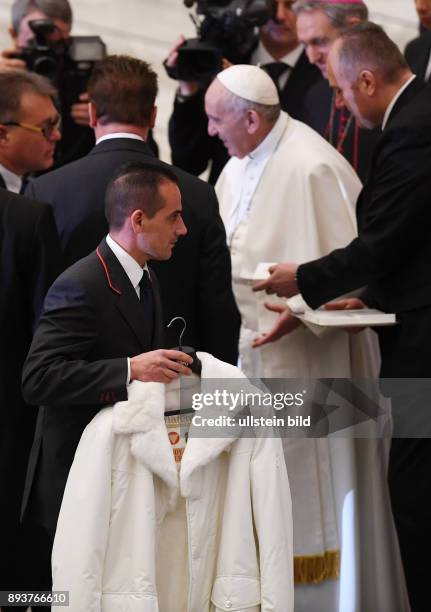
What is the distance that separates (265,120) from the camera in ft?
13.4

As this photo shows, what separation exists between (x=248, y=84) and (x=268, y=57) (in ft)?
3.34

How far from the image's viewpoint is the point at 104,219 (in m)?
3.40

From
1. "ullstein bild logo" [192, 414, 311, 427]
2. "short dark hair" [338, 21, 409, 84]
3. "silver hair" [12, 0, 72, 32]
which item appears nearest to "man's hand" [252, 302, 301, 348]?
"short dark hair" [338, 21, 409, 84]

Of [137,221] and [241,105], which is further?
[241,105]

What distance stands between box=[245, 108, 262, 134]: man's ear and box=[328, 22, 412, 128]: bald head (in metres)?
0.40

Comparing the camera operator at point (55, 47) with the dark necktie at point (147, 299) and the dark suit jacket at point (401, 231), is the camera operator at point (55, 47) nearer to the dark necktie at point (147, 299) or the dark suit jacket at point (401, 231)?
the dark suit jacket at point (401, 231)

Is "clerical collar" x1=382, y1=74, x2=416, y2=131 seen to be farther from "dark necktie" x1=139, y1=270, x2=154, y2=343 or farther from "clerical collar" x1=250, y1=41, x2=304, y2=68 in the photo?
"clerical collar" x1=250, y1=41, x2=304, y2=68

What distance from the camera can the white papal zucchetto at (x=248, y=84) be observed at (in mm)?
4008

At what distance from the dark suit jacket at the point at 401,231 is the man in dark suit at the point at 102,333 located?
2.61ft

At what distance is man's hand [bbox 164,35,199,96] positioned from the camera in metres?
4.49

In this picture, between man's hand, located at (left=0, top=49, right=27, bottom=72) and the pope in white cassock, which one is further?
man's hand, located at (left=0, top=49, right=27, bottom=72)

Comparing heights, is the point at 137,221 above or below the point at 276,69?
below

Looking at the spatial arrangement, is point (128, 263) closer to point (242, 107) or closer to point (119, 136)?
point (119, 136)

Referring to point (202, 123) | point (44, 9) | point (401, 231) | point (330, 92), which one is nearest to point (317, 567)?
point (401, 231)
